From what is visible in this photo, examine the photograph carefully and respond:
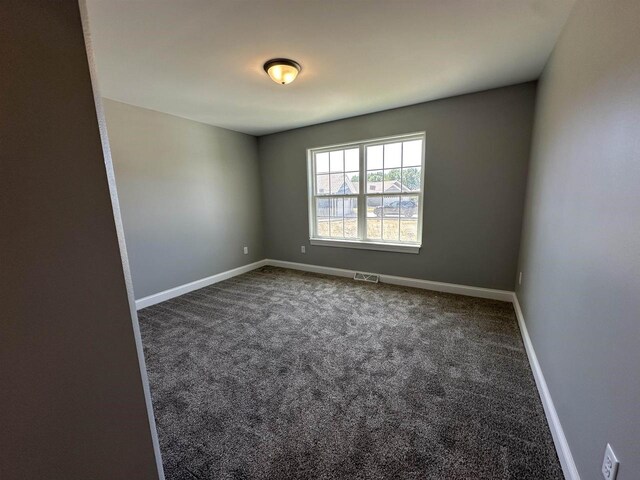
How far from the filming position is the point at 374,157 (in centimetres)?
382

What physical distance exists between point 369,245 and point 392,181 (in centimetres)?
98

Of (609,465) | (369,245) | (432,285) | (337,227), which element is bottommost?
(432,285)

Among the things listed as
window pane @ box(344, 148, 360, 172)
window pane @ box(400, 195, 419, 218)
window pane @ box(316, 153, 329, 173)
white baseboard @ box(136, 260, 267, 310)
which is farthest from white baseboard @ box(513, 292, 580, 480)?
white baseboard @ box(136, 260, 267, 310)

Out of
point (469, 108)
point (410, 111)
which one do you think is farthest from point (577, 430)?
point (410, 111)

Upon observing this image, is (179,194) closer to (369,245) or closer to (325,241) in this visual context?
(325,241)

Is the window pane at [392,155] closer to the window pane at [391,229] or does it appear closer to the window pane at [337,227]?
the window pane at [391,229]

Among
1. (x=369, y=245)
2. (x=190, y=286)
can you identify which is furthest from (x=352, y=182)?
(x=190, y=286)

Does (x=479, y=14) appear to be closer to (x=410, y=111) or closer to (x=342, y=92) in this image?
(x=342, y=92)

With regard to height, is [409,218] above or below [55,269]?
below

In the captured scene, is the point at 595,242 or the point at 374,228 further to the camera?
the point at 374,228

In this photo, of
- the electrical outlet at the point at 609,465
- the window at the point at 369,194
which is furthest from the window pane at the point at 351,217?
the electrical outlet at the point at 609,465

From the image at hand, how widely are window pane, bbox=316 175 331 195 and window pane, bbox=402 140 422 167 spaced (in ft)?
4.14

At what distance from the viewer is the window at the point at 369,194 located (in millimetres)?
3590

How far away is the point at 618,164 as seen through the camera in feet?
3.37
